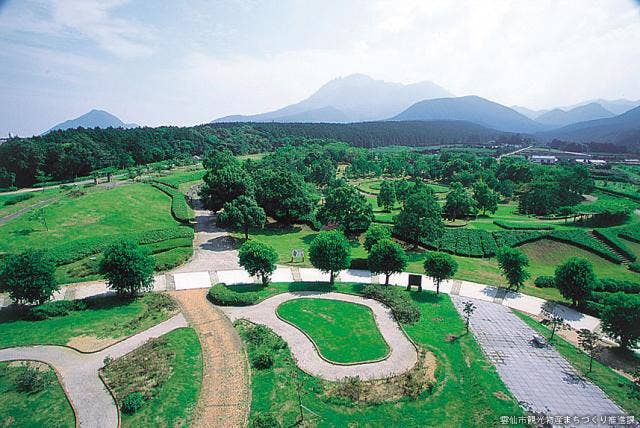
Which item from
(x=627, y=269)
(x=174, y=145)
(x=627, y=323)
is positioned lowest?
(x=627, y=269)

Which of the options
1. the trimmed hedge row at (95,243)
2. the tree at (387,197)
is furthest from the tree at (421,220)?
the trimmed hedge row at (95,243)

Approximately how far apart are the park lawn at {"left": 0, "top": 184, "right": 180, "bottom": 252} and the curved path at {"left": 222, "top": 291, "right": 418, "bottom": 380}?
29471 mm

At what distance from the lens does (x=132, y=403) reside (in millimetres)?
22094

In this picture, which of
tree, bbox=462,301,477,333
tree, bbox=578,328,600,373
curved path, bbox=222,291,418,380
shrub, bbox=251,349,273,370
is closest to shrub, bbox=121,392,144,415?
shrub, bbox=251,349,273,370

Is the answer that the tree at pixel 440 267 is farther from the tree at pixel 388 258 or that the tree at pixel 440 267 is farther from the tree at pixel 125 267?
the tree at pixel 125 267

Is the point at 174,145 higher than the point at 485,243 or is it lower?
higher

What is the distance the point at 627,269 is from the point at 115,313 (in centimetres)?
6205

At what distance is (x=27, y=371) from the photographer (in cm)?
2455

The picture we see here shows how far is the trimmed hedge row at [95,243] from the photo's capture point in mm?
42287

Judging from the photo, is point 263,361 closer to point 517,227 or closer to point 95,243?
point 95,243

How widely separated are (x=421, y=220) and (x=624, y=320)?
1070 inches

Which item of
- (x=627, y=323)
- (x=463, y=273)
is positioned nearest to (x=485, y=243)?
(x=463, y=273)

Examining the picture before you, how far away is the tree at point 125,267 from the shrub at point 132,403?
14.8m

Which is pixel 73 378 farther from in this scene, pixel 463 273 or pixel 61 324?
pixel 463 273
